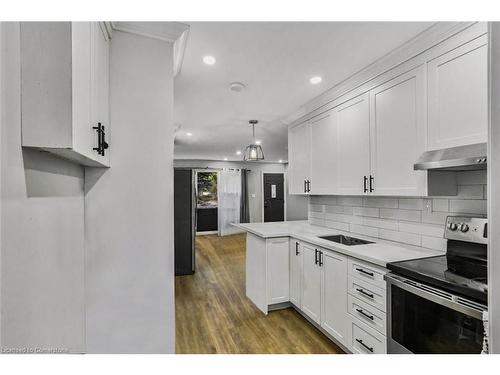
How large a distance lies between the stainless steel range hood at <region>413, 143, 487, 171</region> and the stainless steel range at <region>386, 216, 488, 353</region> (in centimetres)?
44

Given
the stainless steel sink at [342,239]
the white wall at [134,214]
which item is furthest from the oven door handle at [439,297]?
the white wall at [134,214]

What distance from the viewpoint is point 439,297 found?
4.31 ft

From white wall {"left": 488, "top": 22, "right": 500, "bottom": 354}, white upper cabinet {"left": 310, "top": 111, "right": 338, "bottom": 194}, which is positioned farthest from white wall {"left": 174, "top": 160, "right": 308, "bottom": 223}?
white wall {"left": 488, "top": 22, "right": 500, "bottom": 354}

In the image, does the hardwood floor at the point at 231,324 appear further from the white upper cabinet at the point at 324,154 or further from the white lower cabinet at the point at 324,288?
the white upper cabinet at the point at 324,154

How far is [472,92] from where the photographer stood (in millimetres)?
1447

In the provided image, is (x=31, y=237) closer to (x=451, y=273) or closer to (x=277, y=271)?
(x=451, y=273)

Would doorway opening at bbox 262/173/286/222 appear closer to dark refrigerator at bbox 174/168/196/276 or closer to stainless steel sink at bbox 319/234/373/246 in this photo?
dark refrigerator at bbox 174/168/196/276

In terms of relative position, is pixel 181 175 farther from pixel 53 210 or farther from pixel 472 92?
pixel 472 92

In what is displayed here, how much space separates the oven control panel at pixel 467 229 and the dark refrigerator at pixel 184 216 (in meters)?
3.58

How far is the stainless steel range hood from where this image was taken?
1.34m

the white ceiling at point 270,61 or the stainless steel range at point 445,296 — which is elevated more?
the white ceiling at point 270,61

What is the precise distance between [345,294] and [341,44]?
189 centimetres

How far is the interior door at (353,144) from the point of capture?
88.2 inches
